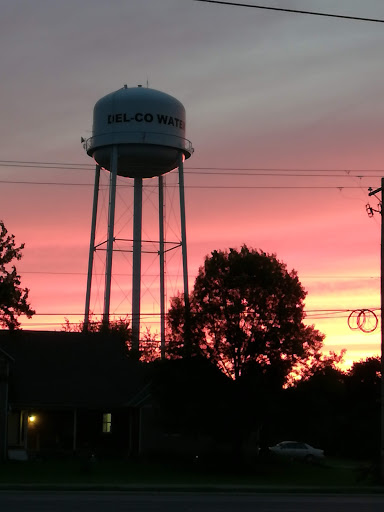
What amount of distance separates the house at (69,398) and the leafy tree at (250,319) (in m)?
5.98

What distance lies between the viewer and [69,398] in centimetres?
4909

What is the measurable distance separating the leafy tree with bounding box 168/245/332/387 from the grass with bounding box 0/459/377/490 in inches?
171

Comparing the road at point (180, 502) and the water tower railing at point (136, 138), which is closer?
the road at point (180, 502)

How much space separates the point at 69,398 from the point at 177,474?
33.0 feet

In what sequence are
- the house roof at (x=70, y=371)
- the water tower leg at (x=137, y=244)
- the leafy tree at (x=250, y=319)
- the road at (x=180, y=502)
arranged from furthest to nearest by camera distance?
the water tower leg at (x=137, y=244)
the house roof at (x=70, y=371)
the leafy tree at (x=250, y=319)
the road at (x=180, y=502)

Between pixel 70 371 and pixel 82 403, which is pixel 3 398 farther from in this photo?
pixel 70 371

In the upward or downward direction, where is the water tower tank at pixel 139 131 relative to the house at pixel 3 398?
upward

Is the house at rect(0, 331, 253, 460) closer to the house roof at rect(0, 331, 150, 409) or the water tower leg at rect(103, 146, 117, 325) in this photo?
the house roof at rect(0, 331, 150, 409)

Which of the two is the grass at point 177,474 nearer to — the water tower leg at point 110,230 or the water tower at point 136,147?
the water tower leg at point 110,230

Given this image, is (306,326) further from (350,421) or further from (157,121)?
(350,421)

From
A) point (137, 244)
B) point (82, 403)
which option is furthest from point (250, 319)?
point (137, 244)

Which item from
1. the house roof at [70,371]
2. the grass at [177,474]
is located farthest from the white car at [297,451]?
the house roof at [70,371]

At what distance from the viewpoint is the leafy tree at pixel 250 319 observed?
43.9 metres

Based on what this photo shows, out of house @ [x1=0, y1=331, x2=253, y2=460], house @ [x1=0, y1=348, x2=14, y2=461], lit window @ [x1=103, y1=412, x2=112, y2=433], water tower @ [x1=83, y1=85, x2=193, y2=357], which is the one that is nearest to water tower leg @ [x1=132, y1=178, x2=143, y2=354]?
water tower @ [x1=83, y1=85, x2=193, y2=357]
